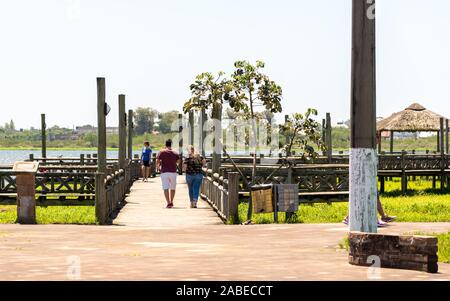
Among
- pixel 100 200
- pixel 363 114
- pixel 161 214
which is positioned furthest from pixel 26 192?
pixel 363 114

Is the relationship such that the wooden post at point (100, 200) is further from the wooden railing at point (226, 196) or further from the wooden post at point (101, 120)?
the wooden railing at point (226, 196)

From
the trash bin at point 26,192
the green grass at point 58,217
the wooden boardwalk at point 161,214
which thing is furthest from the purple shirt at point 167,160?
the trash bin at point 26,192

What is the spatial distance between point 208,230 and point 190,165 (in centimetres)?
801

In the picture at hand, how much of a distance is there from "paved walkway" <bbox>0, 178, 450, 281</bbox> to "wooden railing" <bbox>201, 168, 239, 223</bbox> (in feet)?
1.29

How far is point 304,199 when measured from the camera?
24.8 meters

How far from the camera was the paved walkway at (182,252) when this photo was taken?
36.9 ft

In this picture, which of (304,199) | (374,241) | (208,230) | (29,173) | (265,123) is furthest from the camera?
(265,123)

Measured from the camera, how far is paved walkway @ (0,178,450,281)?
11234 millimetres

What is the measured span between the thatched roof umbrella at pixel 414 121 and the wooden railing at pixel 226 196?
25.2 meters

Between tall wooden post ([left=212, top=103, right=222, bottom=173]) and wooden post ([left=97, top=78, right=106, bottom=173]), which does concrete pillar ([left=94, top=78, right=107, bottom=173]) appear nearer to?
wooden post ([left=97, top=78, right=106, bottom=173])

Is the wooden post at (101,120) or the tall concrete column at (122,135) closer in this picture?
the wooden post at (101,120)

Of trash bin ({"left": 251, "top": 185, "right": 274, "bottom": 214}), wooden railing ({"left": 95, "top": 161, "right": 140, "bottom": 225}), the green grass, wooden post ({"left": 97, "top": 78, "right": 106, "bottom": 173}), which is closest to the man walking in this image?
wooden railing ({"left": 95, "top": 161, "right": 140, "bottom": 225})
